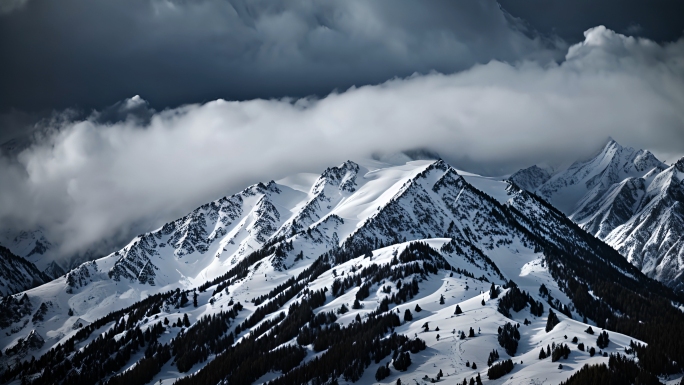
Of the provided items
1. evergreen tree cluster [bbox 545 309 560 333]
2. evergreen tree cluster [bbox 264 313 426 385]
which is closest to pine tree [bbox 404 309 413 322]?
evergreen tree cluster [bbox 264 313 426 385]

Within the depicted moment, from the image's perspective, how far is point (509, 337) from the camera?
139250mm

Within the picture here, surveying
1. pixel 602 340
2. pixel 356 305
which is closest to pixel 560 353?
pixel 602 340

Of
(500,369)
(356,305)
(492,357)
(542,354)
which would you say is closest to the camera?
(500,369)

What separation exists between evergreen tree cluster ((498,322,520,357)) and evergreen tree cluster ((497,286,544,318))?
57.3 feet

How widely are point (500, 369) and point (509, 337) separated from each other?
21262mm

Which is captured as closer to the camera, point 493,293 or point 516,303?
point 516,303

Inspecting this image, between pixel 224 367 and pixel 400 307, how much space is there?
2388 inches

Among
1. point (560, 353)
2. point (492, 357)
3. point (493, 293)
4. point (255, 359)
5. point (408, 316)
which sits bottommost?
point (492, 357)

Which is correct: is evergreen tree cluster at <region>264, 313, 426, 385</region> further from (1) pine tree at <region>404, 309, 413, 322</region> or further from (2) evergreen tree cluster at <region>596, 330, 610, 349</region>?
(2) evergreen tree cluster at <region>596, 330, 610, 349</region>

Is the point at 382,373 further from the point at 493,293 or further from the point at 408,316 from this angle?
the point at 493,293

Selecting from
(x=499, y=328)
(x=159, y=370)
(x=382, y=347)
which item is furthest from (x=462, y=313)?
(x=159, y=370)

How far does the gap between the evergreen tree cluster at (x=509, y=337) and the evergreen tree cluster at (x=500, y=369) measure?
11.9 metres

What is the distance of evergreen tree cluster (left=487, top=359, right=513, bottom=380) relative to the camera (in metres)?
118

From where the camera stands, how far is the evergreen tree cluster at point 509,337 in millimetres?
135375
